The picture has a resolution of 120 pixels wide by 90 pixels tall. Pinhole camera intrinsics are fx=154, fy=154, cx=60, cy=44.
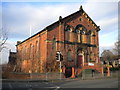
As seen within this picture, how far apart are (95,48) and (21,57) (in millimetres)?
19047

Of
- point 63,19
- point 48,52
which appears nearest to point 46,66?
point 48,52

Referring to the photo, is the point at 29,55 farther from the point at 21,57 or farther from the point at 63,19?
the point at 63,19

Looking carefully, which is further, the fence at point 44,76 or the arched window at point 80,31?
the arched window at point 80,31

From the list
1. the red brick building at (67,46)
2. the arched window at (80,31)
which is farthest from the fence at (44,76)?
the arched window at (80,31)

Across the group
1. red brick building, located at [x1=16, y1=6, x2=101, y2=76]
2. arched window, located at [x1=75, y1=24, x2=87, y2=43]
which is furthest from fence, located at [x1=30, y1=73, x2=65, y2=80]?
arched window, located at [x1=75, y1=24, x2=87, y2=43]

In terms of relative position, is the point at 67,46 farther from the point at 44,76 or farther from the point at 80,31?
the point at 44,76

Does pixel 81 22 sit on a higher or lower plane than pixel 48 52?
higher

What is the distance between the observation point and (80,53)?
36844 millimetres

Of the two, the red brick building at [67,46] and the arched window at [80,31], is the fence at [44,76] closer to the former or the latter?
the red brick building at [67,46]

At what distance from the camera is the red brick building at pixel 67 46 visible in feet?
103

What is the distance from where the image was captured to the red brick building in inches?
1241

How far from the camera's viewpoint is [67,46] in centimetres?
3462

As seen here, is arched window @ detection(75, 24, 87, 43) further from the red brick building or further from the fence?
the fence

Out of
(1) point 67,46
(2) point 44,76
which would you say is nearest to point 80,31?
(1) point 67,46
